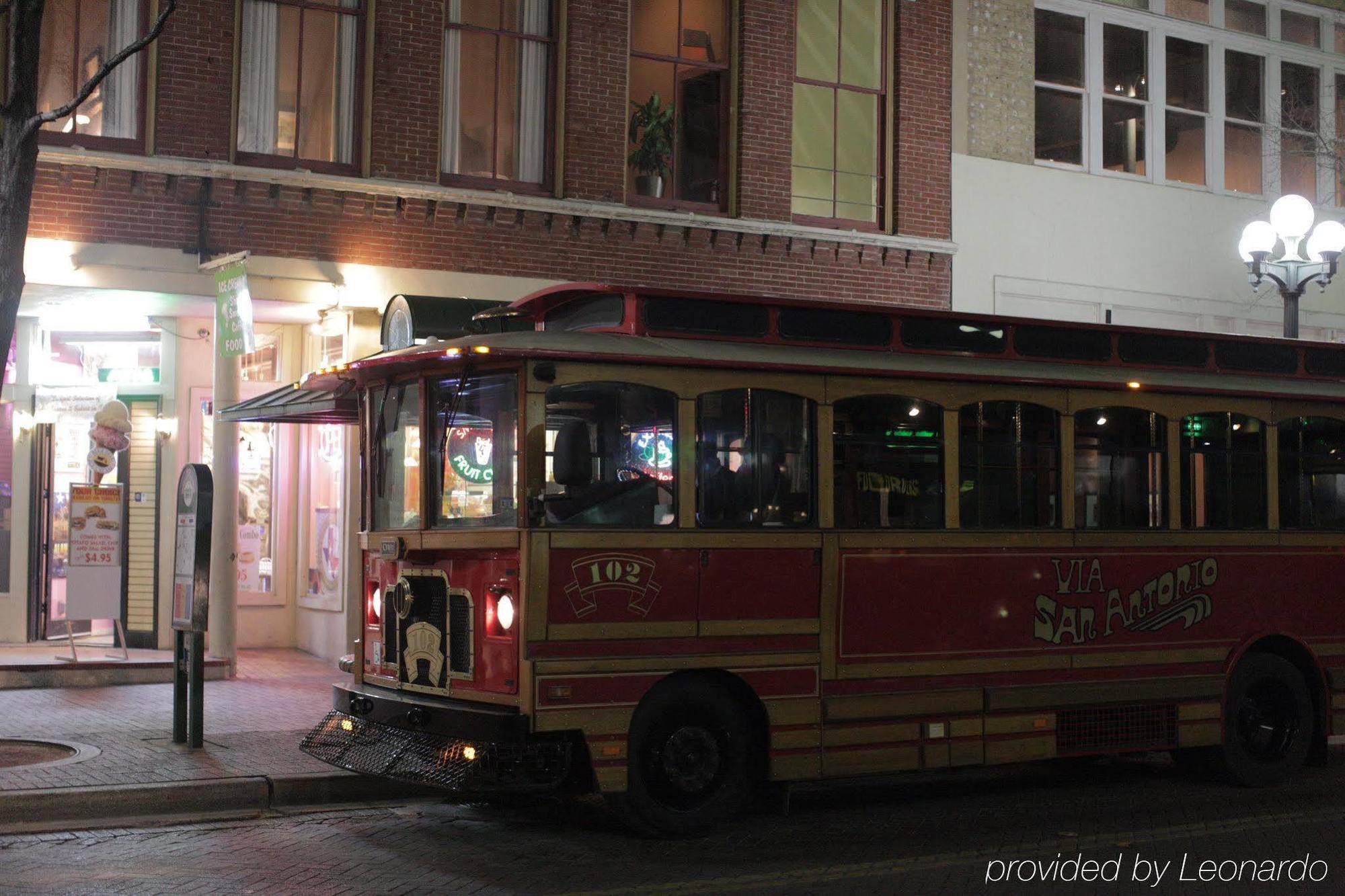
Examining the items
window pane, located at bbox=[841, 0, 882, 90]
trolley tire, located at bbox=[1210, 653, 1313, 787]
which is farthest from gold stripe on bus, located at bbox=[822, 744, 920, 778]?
window pane, located at bbox=[841, 0, 882, 90]

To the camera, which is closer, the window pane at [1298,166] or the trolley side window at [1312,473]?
the trolley side window at [1312,473]

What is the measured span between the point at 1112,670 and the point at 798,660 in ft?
8.65

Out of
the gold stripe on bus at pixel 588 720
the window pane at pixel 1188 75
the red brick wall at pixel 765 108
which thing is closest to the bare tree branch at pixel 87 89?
the gold stripe on bus at pixel 588 720

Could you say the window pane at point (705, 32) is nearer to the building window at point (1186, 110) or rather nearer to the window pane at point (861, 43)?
the window pane at point (861, 43)

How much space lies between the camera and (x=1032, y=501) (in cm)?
1035

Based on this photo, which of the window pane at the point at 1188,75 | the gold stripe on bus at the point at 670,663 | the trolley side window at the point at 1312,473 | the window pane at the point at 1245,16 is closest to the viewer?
the gold stripe on bus at the point at 670,663

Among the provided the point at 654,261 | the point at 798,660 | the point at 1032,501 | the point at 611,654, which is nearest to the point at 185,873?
the point at 611,654

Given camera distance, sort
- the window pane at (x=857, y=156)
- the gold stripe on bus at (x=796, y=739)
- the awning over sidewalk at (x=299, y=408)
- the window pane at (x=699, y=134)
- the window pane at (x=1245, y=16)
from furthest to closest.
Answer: the window pane at (x=1245, y=16), the window pane at (x=857, y=156), the window pane at (x=699, y=134), the awning over sidewalk at (x=299, y=408), the gold stripe on bus at (x=796, y=739)

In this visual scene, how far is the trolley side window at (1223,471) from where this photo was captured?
1100 cm

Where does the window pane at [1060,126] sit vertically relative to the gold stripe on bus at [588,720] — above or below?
above

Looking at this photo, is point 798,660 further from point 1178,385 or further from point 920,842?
point 1178,385

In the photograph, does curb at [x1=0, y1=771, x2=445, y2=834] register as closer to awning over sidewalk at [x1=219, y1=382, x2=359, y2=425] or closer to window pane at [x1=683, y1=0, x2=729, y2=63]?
awning over sidewalk at [x1=219, y1=382, x2=359, y2=425]

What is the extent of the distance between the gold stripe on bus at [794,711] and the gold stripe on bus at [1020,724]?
139 cm

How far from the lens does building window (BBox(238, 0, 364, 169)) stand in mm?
Answer: 14891
